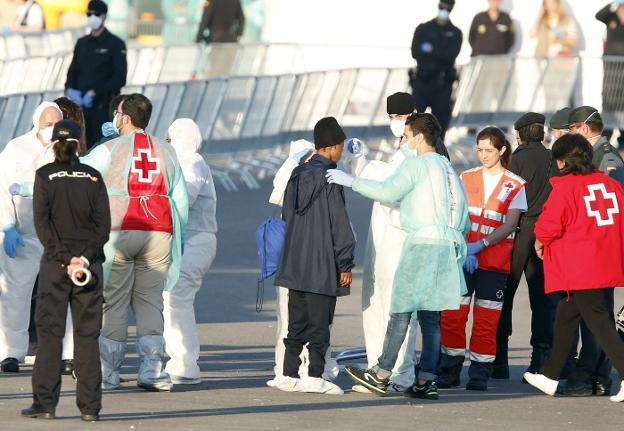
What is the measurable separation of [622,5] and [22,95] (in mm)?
8894

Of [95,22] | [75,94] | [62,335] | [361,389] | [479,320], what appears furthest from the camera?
[95,22]

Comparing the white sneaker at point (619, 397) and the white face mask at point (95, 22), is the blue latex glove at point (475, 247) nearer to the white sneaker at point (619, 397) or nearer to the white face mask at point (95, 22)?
the white sneaker at point (619, 397)

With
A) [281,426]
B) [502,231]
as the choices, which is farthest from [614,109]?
[281,426]

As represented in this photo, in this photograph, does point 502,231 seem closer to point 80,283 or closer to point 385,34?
point 80,283

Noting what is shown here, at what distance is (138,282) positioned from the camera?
11594 mm

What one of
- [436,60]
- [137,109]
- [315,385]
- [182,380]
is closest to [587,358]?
[315,385]

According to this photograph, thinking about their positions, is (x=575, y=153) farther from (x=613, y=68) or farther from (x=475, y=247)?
(x=613, y=68)

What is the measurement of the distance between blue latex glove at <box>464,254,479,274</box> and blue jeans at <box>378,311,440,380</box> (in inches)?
28.3

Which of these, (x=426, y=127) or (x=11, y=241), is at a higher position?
(x=426, y=127)

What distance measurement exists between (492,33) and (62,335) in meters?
17.5

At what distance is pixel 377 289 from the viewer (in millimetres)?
12180

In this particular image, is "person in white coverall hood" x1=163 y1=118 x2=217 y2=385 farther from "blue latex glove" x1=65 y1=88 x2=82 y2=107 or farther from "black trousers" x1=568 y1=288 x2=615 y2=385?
"blue latex glove" x1=65 y1=88 x2=82 y2=107

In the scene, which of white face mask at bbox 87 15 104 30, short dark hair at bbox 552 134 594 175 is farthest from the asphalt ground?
white face mask at bbox 87 15 104 30

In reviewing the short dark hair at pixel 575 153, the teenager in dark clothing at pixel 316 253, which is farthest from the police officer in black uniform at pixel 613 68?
the teenager in dark clothing at pixel 316 253
